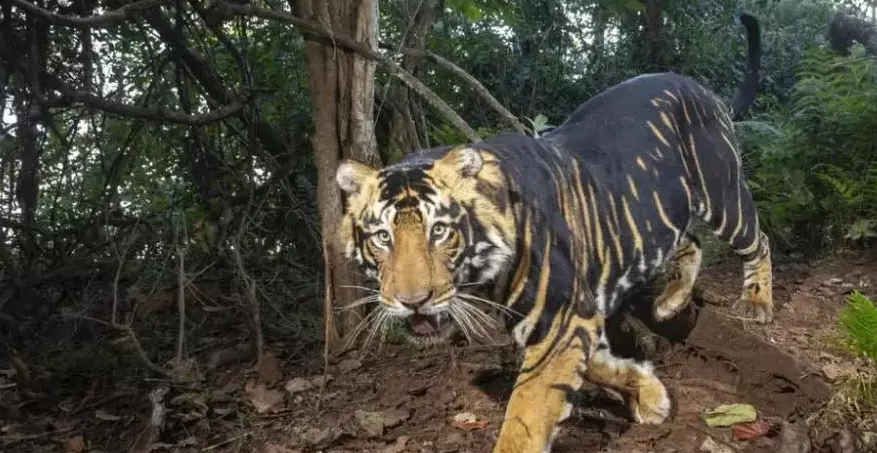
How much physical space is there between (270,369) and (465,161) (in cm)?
187

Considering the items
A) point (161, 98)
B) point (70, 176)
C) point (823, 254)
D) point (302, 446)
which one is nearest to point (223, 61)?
point (161, 98)

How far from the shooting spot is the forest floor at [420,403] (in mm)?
2750

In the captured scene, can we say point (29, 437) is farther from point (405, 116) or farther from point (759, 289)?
point (759, 289)

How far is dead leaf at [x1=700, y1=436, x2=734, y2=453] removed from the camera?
8.60 feet

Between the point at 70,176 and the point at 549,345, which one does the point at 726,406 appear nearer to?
the point at 549,345

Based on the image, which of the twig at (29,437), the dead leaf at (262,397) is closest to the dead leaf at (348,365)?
the dead leaf at (262,397)

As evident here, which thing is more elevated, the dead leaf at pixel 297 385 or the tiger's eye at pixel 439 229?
the tiger's eye at pixel 439 229

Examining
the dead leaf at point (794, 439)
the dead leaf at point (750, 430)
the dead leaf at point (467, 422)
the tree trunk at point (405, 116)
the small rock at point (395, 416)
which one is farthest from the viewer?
the tree trunk at point (405, 116)

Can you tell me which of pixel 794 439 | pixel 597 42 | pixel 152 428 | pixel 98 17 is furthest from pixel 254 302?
pixel 597 42

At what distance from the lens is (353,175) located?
230 cm

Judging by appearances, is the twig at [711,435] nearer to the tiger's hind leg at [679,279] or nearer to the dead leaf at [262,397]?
the tiger's hind leg at [679,279]

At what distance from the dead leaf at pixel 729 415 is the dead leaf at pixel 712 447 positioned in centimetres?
11

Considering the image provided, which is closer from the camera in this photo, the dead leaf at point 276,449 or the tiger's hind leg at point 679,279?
the dead leaf at point 276,449

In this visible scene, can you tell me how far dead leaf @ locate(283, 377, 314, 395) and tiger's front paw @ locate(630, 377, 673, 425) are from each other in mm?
1408
